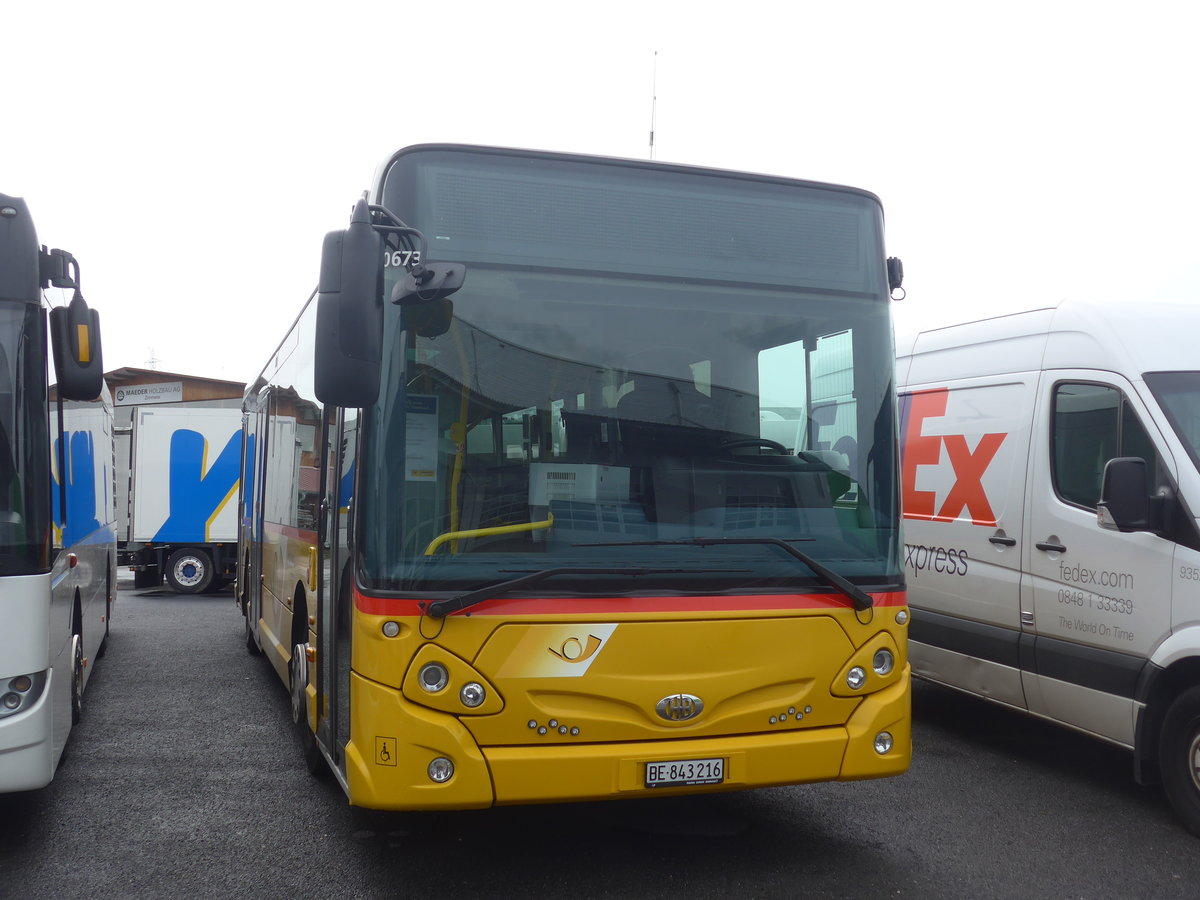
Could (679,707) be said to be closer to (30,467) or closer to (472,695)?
(472,695)

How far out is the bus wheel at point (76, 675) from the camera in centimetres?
685

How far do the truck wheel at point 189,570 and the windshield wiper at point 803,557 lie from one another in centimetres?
1506

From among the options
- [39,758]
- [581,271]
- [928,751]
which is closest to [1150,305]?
[928,751]

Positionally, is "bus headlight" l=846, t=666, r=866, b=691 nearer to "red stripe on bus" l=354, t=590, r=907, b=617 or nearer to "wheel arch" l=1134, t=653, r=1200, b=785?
"red stripe on bus" l=354, t=590, r=907, b=617

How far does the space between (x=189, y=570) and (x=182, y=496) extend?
127 cm

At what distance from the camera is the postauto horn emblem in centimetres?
428

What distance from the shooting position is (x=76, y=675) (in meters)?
7.11

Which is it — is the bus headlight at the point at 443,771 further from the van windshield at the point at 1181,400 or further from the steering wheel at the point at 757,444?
the van windshield at the point at 1181,400

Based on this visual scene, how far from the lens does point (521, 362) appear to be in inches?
170

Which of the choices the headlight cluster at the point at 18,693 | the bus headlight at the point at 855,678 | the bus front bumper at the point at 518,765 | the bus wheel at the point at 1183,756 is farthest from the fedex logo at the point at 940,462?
the headlight cluster at the point at 18,693

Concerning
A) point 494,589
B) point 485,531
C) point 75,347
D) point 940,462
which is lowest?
point 494,589

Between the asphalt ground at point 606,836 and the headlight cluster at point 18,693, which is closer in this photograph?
the asphalt ground at point 606,836

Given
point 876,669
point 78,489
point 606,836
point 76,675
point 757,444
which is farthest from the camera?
point 76,675

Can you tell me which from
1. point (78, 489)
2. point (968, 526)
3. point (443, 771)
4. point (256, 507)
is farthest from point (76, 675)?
point (968, 526)
